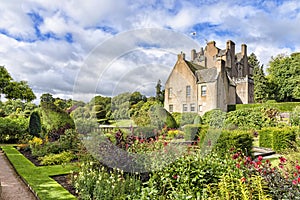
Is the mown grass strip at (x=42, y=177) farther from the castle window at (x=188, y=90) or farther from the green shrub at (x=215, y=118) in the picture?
the green shrub at (x=215, y=118)

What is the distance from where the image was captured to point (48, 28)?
7043 mm

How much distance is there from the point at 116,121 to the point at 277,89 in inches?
1371

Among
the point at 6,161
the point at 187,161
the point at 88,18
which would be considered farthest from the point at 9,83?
the point at 187,161

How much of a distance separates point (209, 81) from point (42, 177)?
21.9 feet

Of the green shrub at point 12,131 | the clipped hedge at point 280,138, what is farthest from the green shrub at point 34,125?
the clipped hedge at point 280,138

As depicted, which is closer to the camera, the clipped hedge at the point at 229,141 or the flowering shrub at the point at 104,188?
the flowering shrub at the point at 104,188

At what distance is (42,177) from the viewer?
538cm

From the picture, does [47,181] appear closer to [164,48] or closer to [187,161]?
[187,161]

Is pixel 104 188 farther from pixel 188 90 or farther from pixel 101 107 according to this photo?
pixel 188 90

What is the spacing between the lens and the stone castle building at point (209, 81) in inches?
260

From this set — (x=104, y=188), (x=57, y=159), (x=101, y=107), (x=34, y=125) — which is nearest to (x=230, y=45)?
(x=34, y=125)

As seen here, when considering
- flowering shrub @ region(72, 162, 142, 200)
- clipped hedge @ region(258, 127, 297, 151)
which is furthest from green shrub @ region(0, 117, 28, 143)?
clipped hedge @ region(258, 127, 297, 151)

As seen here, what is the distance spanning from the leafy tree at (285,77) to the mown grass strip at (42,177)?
32807mm

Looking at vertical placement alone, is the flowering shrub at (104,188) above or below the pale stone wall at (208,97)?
below
